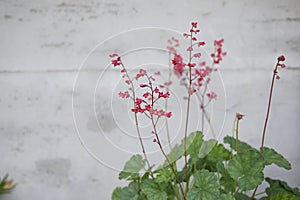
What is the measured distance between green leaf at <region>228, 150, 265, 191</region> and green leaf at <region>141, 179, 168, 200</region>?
21 centimetres

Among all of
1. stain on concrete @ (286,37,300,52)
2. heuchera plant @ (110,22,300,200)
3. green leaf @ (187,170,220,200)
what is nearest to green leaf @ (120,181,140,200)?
heuchera plant @ (110,22,300,200)

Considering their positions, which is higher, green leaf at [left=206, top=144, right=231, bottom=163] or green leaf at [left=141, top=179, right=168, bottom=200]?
green leaf at [left=206, top=144, right=231, bottom=163]

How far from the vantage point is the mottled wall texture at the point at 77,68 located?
5.83ft

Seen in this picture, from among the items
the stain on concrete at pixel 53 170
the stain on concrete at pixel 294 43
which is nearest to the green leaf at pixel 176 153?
the stain on concrete at pixel 53 170

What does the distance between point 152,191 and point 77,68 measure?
0.75m

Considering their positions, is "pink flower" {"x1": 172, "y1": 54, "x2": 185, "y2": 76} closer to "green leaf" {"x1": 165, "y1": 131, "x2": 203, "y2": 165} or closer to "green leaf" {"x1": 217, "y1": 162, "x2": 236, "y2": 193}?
"green leaf" {"x1": 165, "y1": 131, "x2": 203, "y2": 165}

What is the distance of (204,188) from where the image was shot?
46.8 inches

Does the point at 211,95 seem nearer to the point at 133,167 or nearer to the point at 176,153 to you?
the point at 176,153

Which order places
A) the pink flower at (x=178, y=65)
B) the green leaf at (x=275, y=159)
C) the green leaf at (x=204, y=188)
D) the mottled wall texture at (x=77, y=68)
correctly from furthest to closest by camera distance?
the mottled wall texture at (x=77, y=68), the pink flower at (x=178, y=65), the green leaf at (x=275, y=159), the green leaf at (x=204, y=188)

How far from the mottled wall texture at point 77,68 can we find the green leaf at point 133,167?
16.5 inches

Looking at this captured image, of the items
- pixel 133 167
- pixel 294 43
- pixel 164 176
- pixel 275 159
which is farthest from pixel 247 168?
pixel 294 43

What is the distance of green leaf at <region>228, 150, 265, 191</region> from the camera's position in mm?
1213

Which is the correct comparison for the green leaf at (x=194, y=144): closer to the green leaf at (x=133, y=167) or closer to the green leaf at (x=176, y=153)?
the green leaf at (x=176, y=153)

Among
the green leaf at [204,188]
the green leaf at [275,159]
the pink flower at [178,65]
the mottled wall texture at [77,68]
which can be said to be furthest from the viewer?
the mottled wall texture at [77,68]
